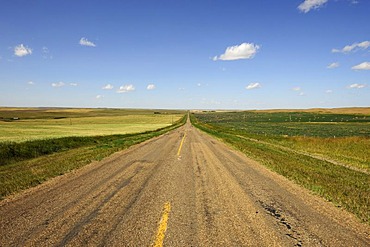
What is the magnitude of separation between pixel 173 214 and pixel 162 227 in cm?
78

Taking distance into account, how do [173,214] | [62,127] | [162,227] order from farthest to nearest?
1. [62,127]
2. [173,214]
3. [162,227]

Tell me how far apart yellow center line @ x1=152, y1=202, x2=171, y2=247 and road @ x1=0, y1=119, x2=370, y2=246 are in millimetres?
21

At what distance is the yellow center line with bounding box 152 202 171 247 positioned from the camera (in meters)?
4.60

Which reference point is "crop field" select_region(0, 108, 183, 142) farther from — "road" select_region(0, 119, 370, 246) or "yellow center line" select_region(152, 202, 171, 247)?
"yellow center line" select_region(152, 202, 171, 247)

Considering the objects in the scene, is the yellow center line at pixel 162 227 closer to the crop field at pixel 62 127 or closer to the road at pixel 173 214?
the road at pixel 173 214

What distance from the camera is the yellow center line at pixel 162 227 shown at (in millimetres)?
4602

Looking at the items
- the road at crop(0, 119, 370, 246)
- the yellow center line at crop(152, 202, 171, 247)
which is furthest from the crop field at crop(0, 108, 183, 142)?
the yellow center line at crop(152, 202, 171, 247)

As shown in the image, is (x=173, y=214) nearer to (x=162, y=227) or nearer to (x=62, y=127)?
(x=162, y=227)

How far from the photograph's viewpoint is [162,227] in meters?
5.26

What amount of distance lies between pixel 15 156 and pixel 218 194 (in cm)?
1645

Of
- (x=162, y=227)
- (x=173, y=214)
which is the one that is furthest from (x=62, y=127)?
(x=162, y=227)

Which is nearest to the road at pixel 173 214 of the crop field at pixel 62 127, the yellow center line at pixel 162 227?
the yellow center line at pixel 162 227

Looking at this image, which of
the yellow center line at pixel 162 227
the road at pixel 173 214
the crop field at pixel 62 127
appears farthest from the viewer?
the crop field at pixel 62 127

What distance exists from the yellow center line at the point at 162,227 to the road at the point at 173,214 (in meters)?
0.02
